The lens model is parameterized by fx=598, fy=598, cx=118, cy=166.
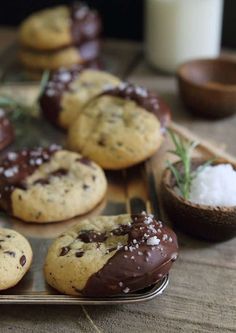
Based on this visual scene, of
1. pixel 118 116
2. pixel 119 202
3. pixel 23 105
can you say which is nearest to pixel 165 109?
pixel 118 116

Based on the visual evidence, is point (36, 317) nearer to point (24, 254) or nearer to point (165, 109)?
point (24, 254)

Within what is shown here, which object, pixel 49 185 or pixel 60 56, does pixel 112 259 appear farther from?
pixel 60 56

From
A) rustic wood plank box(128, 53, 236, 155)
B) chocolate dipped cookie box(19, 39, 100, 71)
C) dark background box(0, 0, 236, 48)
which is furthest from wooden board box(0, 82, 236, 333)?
dark background box(0, 0, 236, 48)

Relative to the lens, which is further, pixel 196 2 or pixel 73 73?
pixel 196 2

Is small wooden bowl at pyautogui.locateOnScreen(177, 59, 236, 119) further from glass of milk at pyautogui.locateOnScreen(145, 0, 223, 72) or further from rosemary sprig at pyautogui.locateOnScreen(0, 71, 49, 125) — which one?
rosemary sprig at pyautogui.locateOnScreen(0, 71, 49, 125)

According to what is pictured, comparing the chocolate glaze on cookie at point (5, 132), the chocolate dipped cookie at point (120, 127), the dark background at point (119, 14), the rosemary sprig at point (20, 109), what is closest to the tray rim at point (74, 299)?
the chocolate dipped cookie at point (120, 127)

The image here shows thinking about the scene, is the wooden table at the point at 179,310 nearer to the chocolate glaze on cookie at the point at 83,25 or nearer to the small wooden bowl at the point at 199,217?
the small wooden bowl at the point at 199,217
